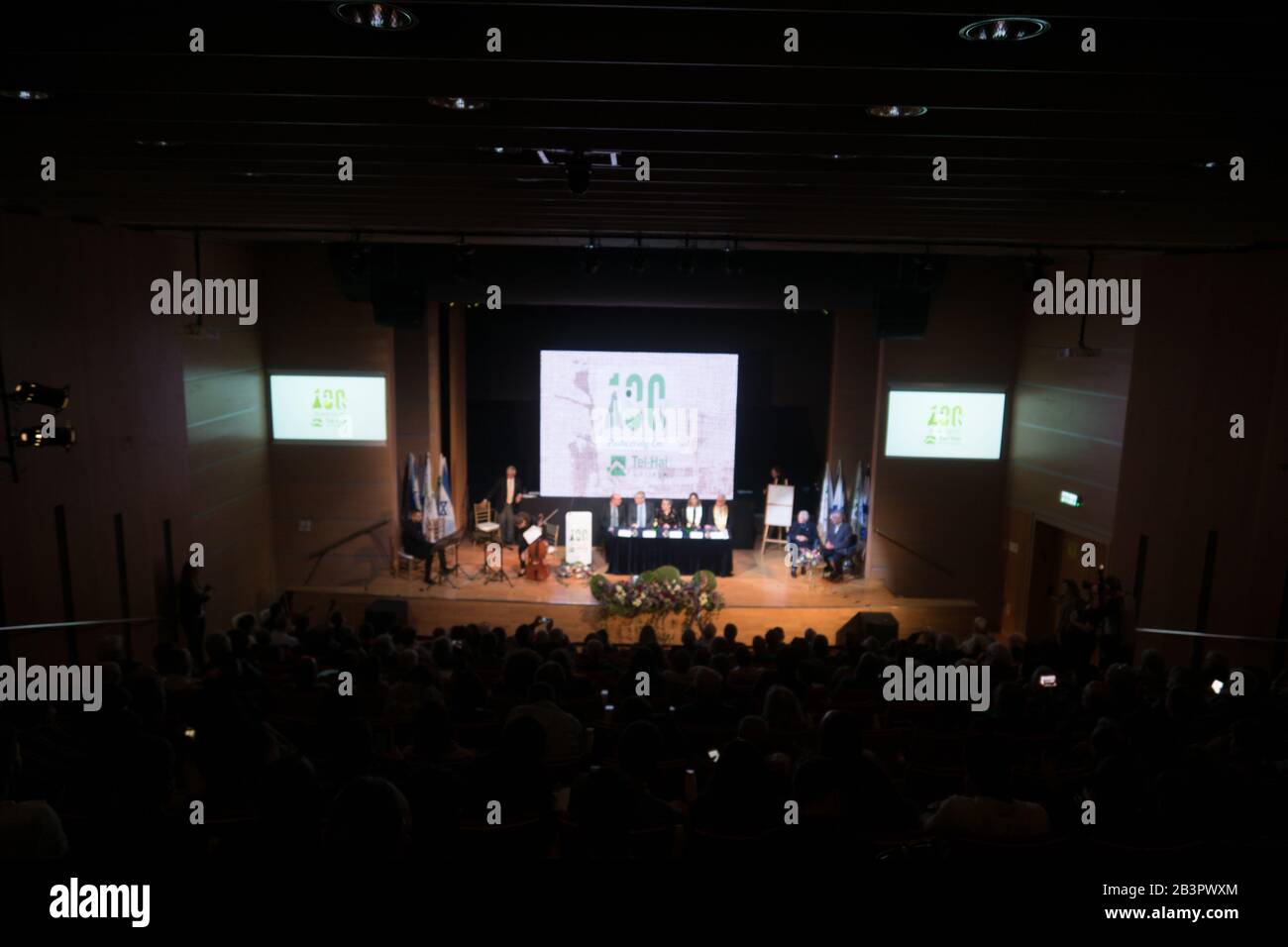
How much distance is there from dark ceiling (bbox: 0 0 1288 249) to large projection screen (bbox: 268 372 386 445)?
6.02 meters

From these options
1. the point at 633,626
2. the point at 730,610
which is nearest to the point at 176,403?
the point at 633,626

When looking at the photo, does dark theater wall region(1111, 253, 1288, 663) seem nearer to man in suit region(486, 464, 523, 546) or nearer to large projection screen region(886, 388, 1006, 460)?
large projection screen region(886, 388, 1006, 460)

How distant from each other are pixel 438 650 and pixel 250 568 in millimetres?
6087

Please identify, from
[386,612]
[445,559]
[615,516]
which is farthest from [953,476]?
[386,612]

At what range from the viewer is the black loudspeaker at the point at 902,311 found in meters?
11.2

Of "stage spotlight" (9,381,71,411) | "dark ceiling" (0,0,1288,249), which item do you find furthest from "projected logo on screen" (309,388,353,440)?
"dark ceiling" (0,0,1288,249)

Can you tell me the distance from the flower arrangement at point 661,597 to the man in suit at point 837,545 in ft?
6.74

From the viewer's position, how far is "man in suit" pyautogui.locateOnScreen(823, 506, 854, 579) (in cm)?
1238

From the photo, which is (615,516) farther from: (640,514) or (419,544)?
(419,544)

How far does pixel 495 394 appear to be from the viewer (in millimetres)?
14344

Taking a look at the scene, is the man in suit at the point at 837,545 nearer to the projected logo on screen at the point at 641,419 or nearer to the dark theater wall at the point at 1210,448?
the projected logo on screen at the point at 641,419

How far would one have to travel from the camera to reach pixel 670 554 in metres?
12.5
